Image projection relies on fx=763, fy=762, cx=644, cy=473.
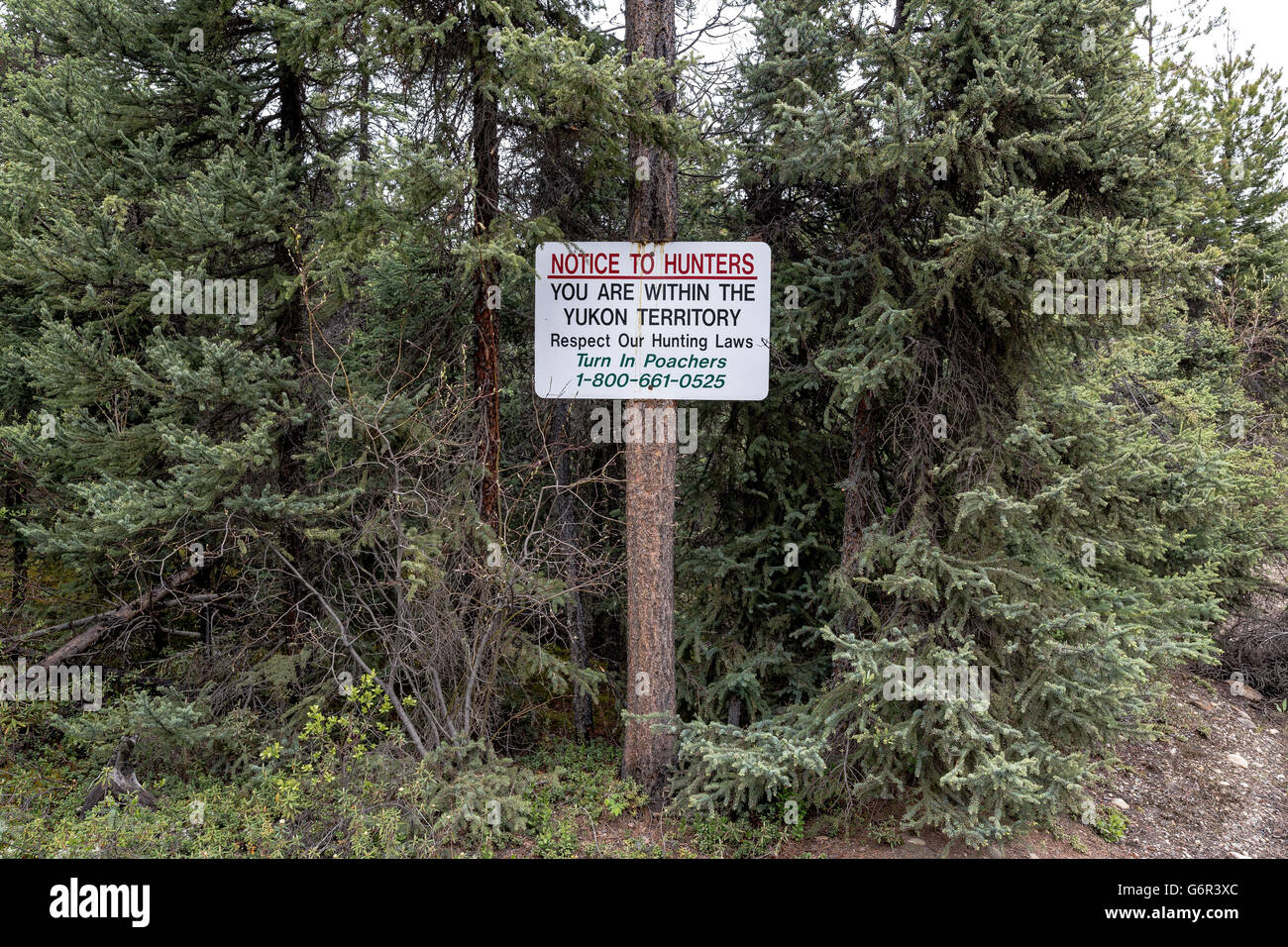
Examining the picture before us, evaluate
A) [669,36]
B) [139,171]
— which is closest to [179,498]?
[139,171]

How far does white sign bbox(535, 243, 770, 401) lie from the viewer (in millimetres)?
6043

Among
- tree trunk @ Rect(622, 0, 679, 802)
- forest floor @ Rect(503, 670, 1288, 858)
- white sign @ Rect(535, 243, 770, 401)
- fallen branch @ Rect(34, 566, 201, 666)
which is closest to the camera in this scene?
forest floor @ Rect(503, 670, 1288, 858)

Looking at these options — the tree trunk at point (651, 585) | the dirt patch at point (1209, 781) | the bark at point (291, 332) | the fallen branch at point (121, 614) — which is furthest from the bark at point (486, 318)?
the dirt patch at point (1209, 781)

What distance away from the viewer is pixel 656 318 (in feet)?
19.9

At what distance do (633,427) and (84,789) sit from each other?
5.74 meters

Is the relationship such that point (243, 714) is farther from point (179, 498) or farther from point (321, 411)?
point (321, 411)

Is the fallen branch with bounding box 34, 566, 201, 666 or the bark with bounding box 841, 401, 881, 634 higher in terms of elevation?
the bark with bounding box 841, 401, 881, 634

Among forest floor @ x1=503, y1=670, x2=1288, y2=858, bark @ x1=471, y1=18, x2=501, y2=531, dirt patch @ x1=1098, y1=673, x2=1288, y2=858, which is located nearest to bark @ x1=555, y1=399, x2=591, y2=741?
bark @ x1=471, y1=18, x2=501, y2=531

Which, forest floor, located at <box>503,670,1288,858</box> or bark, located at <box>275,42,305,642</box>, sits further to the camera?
bark, located at <box>275,42,305,642</box>

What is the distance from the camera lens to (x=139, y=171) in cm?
637

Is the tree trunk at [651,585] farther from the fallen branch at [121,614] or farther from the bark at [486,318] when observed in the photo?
the fallen branch at [121,614]

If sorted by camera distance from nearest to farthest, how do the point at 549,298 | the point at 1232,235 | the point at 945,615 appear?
the point at 945,615 → the point at 549,298 → the point at 1232,235

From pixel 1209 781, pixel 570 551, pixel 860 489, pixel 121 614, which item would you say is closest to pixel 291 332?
pixel 121 614

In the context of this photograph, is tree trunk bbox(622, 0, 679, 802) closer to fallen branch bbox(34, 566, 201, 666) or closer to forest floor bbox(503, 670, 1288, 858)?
forest floor bbox(503, 670, 1288, 858)
